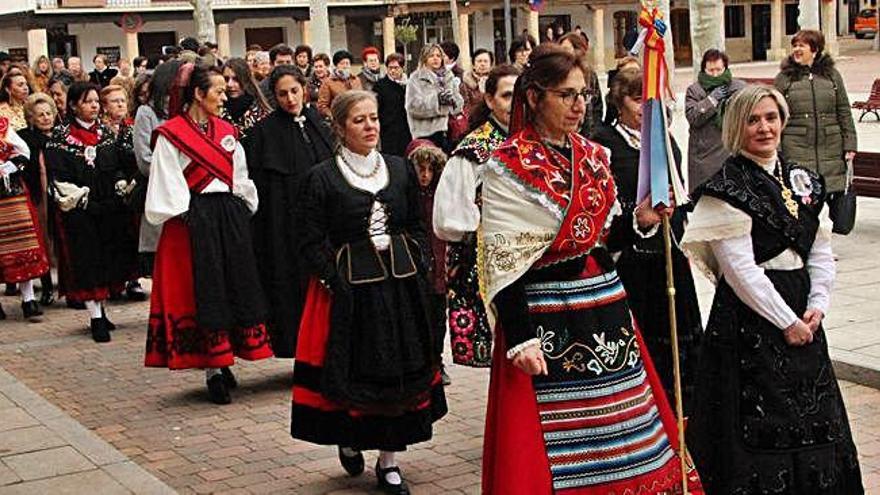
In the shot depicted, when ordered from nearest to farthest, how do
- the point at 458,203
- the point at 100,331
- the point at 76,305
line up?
1. the point at 458,203
2. the point at 100,331
3. the point at 76,305

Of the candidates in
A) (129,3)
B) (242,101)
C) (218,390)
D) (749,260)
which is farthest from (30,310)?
(129,3)

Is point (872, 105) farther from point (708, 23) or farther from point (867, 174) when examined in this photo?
point (867, 174)

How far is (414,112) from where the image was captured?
1226 centimetres

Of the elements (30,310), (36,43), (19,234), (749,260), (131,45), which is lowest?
(30,310)

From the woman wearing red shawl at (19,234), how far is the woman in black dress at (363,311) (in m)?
5.76

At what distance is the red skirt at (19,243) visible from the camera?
1134cm

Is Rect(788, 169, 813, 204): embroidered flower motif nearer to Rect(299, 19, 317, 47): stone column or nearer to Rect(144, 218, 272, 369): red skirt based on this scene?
Rect(144, 218, 272, 369): red skirt

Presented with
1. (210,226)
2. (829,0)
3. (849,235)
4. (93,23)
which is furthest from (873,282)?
(93,23)

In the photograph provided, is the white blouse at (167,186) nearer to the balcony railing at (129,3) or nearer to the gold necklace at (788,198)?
the gold necklace at (788,198)

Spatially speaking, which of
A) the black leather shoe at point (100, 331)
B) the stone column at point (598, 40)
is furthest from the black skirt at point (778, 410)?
the stone column at point (598, 40)

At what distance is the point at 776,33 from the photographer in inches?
2325

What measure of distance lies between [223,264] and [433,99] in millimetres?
4534

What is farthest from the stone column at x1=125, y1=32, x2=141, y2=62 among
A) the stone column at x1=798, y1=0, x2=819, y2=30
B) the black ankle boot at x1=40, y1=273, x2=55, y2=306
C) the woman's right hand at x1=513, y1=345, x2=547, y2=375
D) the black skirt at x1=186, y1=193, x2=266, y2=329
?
the woman's right hand at x1=513, y1=345, x2=547, y2=375

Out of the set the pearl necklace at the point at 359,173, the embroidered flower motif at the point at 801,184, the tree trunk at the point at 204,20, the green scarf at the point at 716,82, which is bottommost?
the embroidered flower motif at the point at 801,184
